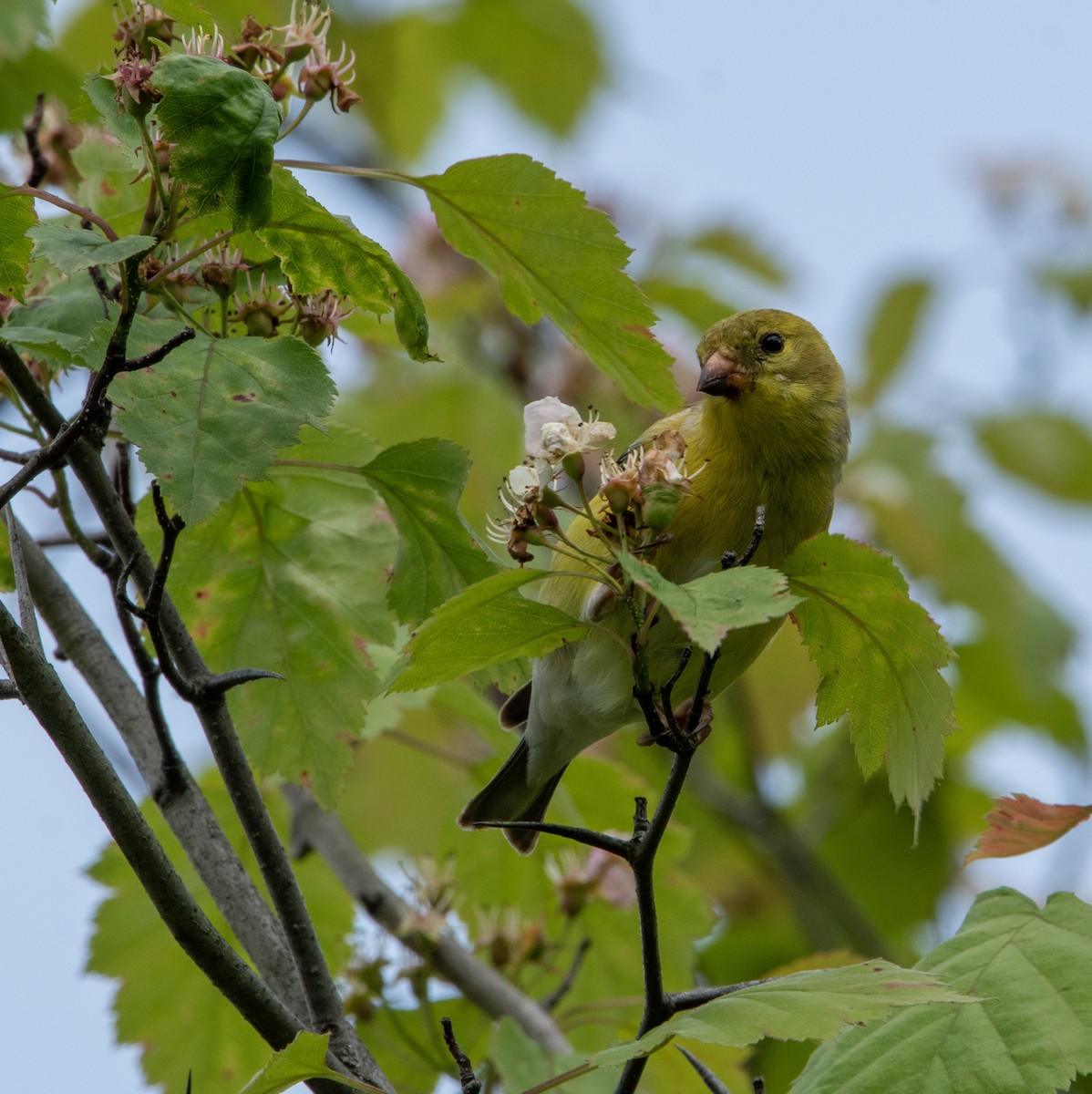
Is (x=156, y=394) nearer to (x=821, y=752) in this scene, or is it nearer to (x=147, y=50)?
(x=147, y=50)

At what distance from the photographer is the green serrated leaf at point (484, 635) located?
1.81 metres

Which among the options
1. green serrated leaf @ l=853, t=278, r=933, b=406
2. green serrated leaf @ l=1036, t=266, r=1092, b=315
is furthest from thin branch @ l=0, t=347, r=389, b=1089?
green serrated leaf @ l=1036, t=266, r=1092, b=315

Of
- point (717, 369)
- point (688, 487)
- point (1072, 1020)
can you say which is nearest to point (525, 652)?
point (688, 487)

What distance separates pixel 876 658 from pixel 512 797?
5.70 ft

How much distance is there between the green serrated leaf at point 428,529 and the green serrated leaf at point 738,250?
3.75 m

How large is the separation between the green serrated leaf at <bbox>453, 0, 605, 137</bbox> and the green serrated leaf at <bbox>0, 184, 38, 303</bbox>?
11.5 ft

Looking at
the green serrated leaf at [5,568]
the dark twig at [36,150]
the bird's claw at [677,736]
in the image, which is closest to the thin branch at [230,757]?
the green serrated leaf at [5,568]

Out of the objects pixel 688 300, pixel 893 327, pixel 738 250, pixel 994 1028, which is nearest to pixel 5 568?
pixel 994 1028

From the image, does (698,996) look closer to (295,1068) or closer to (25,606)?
(295,1068)

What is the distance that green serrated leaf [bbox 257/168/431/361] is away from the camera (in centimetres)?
194

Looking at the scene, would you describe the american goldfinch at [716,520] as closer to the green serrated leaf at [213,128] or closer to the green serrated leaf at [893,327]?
the green serrated leaf at [213,128]

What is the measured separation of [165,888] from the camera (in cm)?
185

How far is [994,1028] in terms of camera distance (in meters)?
2.01

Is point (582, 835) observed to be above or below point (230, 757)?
below
